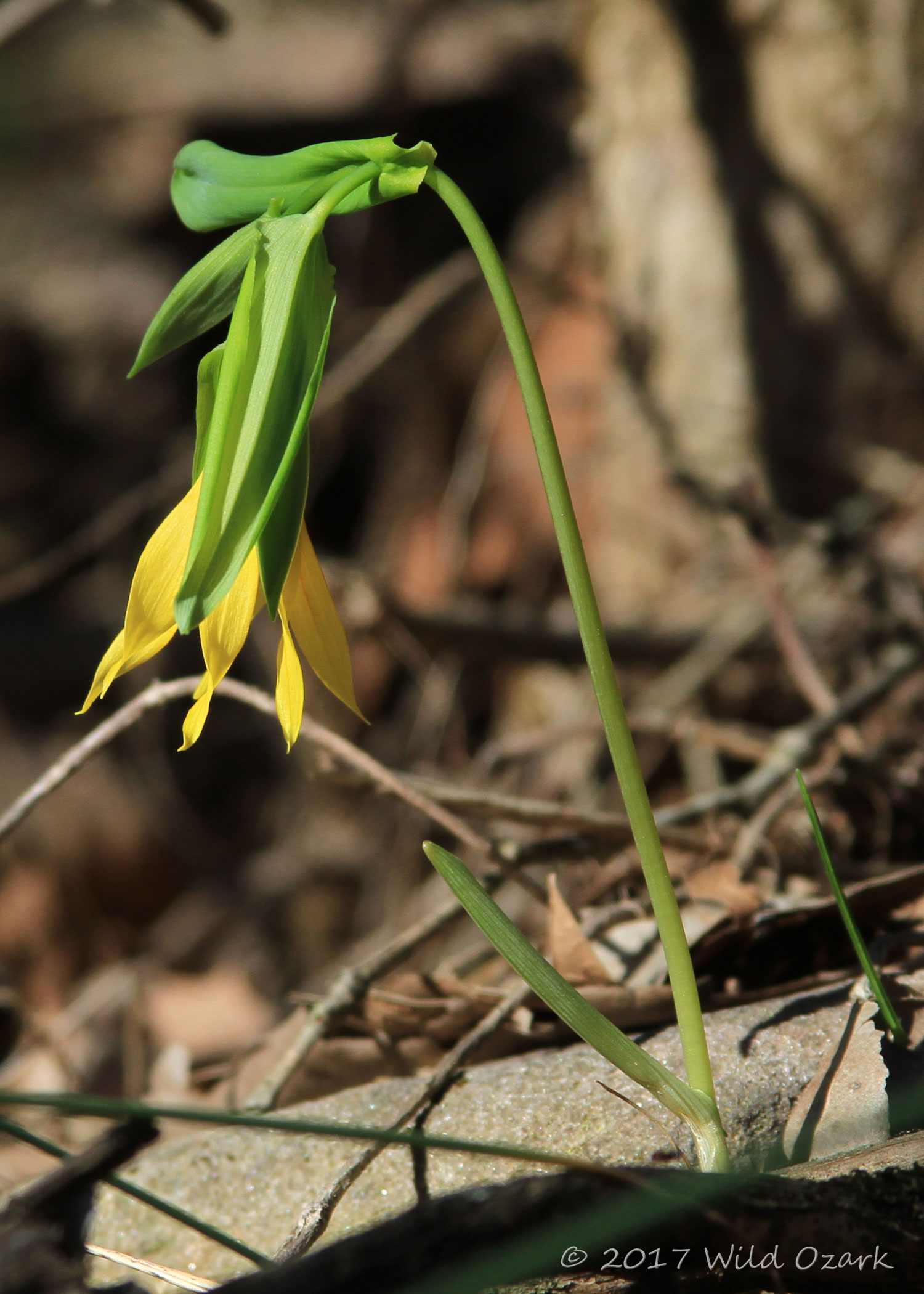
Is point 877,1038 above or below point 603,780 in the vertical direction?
below

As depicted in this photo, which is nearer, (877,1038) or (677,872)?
(877,1038)

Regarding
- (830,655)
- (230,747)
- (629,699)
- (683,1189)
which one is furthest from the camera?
(230,747)

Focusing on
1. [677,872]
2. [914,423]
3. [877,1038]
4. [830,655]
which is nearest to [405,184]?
[877,1038]

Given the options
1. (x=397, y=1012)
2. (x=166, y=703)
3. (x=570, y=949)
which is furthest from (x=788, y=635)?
(x=166, y=703)

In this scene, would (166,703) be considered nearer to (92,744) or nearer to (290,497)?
(92,744)

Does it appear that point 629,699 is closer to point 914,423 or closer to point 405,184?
point 914,423

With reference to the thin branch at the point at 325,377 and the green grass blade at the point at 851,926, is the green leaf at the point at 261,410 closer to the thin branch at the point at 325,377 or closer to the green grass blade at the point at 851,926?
the green grass blade at the point at 851,926
